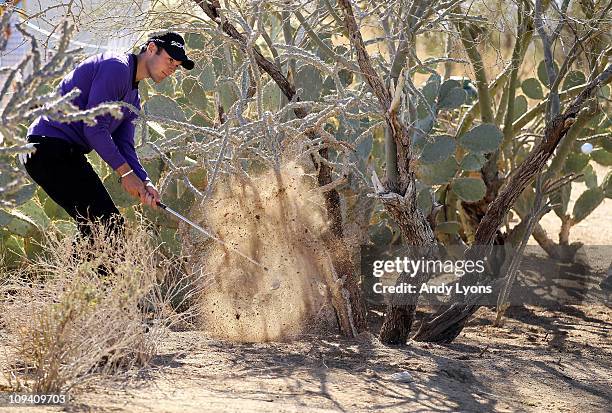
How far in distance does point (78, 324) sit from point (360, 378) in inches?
59.9

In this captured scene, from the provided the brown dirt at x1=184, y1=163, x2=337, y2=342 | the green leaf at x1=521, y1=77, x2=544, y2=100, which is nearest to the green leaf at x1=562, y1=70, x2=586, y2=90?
the green leaf at x1=521, y1=77, x2=544, y2=100

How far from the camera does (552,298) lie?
8172mm

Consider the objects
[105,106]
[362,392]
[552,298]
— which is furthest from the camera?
[552,298]

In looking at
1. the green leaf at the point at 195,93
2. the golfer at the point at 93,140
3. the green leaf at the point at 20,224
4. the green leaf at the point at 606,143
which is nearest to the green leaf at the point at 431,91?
the green leaf at the point at 195,93

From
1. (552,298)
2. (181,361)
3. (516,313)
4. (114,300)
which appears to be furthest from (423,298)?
(114,300)

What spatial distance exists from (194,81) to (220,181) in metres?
1.24

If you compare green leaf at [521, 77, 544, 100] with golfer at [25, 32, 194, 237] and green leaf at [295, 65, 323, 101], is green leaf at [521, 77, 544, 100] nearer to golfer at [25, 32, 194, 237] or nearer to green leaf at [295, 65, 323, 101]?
green leaf at [295, 65, 323, 101]

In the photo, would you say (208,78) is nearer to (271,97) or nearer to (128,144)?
(271,97)

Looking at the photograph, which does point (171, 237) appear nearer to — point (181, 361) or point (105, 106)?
point (181, 361)

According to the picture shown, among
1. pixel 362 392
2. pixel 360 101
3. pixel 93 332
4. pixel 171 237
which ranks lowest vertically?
pixel 362 392

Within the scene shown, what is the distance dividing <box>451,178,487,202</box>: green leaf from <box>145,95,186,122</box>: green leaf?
2.30 m

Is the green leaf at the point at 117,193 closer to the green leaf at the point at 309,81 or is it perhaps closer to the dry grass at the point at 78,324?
the green leaf at the point at 309,81

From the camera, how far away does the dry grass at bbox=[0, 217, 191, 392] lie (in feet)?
12.6

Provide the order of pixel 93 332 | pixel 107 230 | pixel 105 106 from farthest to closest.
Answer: pixel 107 230 → pixel 93 332 → pixel 105 106
